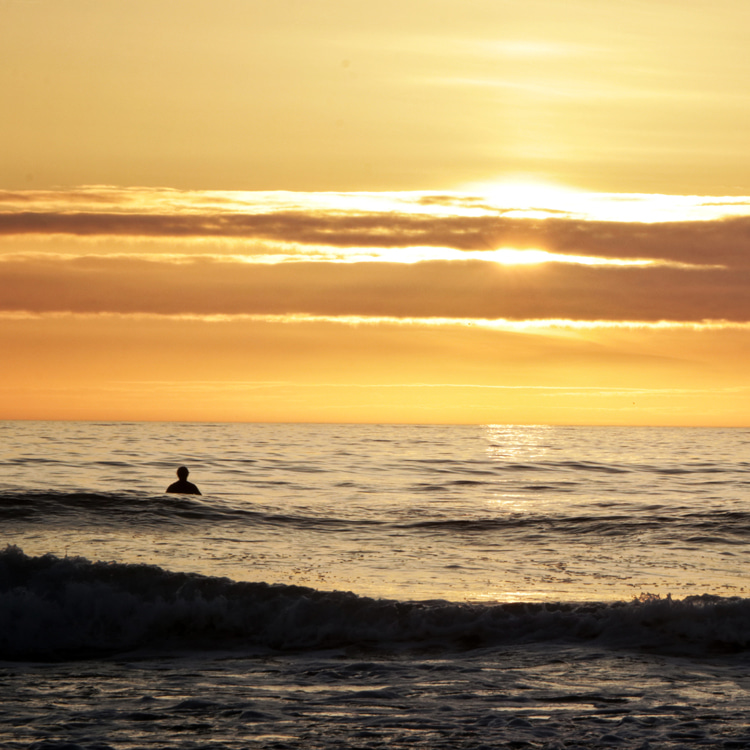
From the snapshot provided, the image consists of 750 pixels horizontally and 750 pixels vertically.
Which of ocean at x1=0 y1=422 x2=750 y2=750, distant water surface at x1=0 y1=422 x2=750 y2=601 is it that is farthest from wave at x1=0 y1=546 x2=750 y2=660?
distant water surface at x1=0 y1=422 x2=750 y2=601

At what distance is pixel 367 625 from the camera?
46.4 ft

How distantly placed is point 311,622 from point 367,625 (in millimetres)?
905

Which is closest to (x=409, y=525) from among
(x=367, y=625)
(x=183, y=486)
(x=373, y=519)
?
(x=373, y=519)

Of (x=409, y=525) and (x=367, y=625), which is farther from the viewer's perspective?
(x=409, y=525)

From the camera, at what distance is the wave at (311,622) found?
44.7 feet

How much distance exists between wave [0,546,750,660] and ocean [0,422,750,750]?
0.12ft

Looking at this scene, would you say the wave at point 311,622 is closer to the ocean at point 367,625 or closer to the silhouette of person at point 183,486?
the ocean at point 367,625

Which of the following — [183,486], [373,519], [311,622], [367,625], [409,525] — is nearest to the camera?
[367,625]

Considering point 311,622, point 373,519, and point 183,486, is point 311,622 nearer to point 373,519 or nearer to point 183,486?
point 373,519

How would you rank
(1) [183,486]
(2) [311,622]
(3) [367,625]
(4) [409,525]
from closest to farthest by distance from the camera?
1. (3) [367,625]
2. (2) [311,622]
3. (4) [409,525]
4. (1) [183,486]

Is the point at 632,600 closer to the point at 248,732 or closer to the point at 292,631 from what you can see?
the point at 292,631

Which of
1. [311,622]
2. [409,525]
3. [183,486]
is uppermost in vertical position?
[183,486]

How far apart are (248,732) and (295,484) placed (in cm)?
2641

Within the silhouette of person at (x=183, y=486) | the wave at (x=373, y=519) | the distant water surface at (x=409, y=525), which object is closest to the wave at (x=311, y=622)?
the distant water surface at (x=409, y=525)
